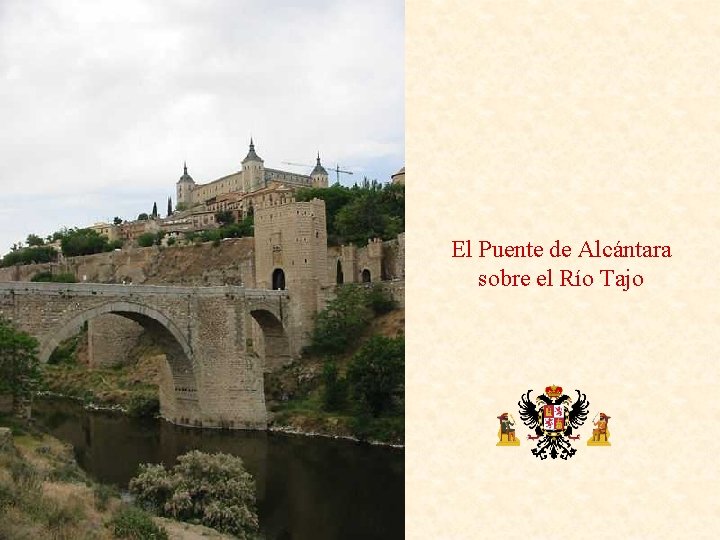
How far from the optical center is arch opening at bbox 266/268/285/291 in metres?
25.8

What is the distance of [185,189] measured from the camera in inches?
3725

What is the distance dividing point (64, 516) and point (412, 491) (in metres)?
5.33

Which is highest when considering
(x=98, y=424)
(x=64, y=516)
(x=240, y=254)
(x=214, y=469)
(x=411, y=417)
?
(x=240, y=254)

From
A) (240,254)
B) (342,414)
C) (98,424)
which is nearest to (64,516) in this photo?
(342,414)

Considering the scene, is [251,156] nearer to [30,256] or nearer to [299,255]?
[30,256]

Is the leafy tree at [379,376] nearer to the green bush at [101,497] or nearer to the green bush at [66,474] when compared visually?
the green bush at [66,474]

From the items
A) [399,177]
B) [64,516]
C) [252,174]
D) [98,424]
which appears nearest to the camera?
[64,516]

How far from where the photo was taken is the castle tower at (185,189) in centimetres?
9388

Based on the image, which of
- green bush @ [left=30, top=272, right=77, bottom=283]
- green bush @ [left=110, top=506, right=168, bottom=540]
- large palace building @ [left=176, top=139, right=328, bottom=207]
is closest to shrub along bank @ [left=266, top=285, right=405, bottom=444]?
green bush @ [left=110, top=506, right=168, bottom=540]

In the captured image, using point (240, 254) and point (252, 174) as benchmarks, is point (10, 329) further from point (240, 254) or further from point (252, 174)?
point (252, 174)

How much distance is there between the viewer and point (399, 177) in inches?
2308

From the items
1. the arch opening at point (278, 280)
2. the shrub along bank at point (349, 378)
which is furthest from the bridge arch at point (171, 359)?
the arch opening at point (278, 280)

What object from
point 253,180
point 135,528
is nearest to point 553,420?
point 135,528

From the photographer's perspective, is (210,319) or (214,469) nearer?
(214,469)
